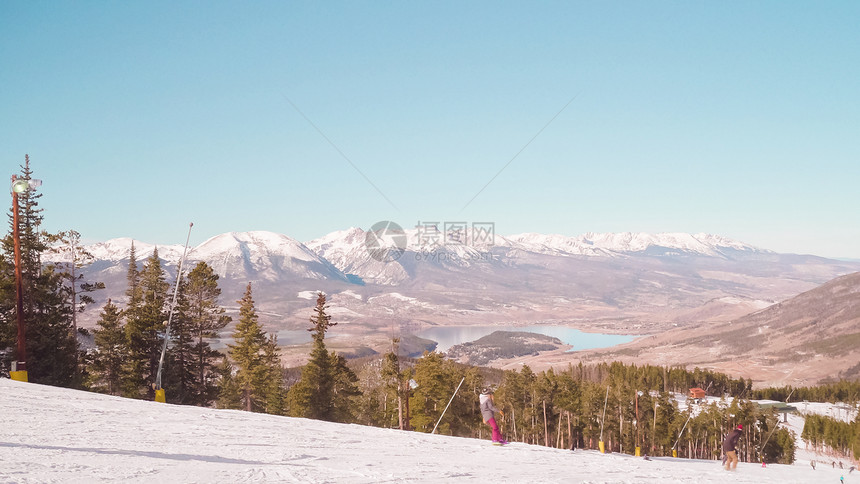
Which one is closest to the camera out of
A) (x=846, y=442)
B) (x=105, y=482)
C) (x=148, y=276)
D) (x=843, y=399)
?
(x=105, y=482)

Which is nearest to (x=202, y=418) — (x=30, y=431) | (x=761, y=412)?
(x=30, y=431)

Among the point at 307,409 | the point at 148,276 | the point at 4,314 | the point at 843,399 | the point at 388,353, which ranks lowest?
the point at 843,399

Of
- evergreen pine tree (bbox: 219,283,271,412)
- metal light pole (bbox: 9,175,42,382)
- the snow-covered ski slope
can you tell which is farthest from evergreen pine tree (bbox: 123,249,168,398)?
the snow-covered ski slope

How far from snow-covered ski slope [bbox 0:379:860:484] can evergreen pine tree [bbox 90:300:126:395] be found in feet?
90.2

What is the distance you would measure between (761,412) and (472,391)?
72.6 meters

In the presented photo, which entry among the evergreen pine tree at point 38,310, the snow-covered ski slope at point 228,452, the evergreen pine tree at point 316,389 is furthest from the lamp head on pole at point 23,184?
the evergreen pine tree at point 316,389

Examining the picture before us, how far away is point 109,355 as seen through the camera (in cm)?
4600

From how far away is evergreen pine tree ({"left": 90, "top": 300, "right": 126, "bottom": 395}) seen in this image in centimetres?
4550

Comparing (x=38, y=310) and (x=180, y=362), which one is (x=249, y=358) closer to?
(x=180, y=362)

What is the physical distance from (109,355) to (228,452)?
41.1 meters

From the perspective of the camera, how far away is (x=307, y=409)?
53.5m

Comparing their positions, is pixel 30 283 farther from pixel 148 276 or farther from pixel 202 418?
pixel 202 418

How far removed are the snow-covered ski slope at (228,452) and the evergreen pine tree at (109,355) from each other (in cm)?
2750

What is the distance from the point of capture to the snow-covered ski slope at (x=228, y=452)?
9.66 metres
